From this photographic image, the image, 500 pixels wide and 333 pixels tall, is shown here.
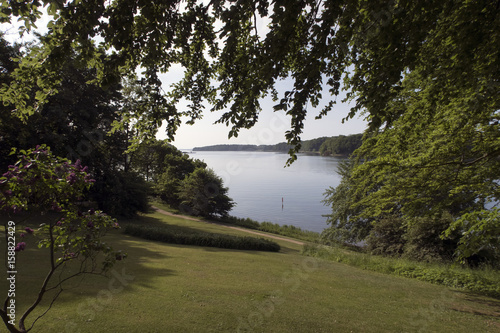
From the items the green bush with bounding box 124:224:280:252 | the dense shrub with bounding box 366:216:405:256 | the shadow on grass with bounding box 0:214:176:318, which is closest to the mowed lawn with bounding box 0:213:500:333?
the shadow on grass with bounding box 0:214:176:318

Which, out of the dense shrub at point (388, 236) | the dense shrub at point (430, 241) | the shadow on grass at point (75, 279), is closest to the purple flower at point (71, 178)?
the shadow on grass at point (75, 279)

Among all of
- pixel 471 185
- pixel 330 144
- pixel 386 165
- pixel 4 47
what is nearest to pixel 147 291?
pixel 386 165

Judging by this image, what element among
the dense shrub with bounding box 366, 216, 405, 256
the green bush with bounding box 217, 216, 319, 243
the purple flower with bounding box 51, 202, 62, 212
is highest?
the purple flower with bounding box 51, 202, 62, 212

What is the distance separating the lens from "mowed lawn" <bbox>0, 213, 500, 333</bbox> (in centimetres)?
475

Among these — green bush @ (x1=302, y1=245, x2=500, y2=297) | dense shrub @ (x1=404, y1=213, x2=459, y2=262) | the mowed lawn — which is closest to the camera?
the mowed lawn

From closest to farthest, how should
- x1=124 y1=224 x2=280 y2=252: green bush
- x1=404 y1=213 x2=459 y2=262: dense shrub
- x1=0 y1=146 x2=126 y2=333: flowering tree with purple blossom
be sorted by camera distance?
x1=0 y1=146 x2=126 y2=333: flowering tree with purple blossom
x1=404 y1=213 x2=459 y2=262: dense shrub
x1=124 y1=224 x2=280 y2=252: green bush

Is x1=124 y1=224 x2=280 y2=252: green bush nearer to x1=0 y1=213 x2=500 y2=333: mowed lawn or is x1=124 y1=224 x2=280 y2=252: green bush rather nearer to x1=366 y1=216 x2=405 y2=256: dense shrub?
x1=0 y1=213 x2=500 y2=333: mowed lawn

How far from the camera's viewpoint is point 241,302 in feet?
19.2

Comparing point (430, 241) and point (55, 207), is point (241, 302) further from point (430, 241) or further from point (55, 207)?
point (430, 241)

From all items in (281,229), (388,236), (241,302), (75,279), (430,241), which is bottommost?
(281,229)

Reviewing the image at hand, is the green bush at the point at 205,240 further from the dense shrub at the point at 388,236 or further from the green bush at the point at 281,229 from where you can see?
the green bush at the point at 281,229

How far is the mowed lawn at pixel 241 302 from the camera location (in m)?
4.75

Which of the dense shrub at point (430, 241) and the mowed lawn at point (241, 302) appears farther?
the dense shrub at point (430, 241)

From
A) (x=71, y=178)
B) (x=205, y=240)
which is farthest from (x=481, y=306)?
(x=205, y=240)
